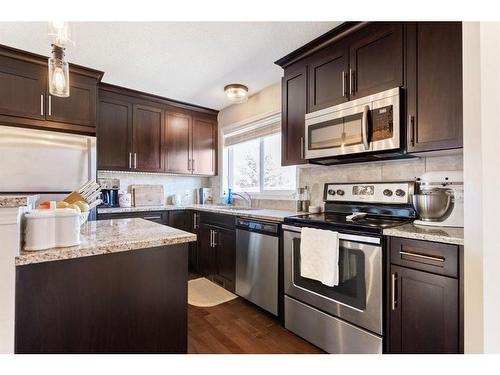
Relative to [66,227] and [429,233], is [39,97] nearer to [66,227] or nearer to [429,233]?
[66,227]

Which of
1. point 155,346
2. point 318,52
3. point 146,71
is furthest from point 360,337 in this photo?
point 146,71

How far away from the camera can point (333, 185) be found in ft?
7.42

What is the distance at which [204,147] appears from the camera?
3852 mm

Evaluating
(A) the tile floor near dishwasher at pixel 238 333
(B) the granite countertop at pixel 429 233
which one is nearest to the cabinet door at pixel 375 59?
(B) the granite countertop at pixel 429 233

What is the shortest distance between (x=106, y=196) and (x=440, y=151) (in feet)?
11.1

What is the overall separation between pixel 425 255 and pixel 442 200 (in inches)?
15.1

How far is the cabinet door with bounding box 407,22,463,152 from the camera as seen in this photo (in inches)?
55.2

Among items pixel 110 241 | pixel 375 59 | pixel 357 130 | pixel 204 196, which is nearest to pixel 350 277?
pixel 357 130

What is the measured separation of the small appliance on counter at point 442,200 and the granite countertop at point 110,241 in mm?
1373

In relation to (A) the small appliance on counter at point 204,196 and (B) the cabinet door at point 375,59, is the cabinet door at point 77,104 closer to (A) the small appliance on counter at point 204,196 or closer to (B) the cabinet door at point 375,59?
(A) the small appliance on counter at point 204,196

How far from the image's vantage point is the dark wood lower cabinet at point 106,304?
36.4 inches

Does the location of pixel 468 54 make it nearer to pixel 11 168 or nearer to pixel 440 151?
pixel 440 151
